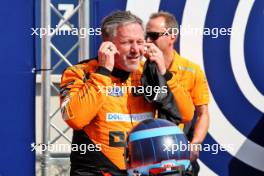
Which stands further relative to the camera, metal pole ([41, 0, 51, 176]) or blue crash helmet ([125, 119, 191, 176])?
metal pole ([41, 0, 51, 176])

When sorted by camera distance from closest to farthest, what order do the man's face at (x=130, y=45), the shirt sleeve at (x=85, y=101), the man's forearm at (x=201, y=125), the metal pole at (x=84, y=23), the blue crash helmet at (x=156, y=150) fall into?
the blue crash helmet at (x=156, y=150)
the shirt sleeve at (x=85, y=101)
the man's face at (x=130, y=45)
the man's forearm at (x=201, y=125)
the metal pole at (x=84, y=23)

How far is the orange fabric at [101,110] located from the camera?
289 centimetres

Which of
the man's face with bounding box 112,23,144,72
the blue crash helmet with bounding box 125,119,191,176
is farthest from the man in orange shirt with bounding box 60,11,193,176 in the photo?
the blue crash helmet with bounding box 125,119,191,176


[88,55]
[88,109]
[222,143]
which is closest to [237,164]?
[222,143]

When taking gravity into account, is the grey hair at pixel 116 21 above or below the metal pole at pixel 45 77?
above

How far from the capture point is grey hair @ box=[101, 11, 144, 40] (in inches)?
118

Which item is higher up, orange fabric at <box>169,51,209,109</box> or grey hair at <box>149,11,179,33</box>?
grey hair at <box>149,11,179,33</box>

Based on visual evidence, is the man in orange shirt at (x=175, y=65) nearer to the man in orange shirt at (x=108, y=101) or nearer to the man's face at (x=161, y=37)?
the man's face at (x=161, y=37)

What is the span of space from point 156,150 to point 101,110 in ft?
2.33

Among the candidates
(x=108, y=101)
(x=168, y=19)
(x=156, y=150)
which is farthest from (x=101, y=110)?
(x=168, y=19)

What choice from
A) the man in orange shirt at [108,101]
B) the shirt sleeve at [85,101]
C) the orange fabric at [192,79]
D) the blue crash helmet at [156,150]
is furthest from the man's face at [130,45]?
the orange fabric at [192,79]

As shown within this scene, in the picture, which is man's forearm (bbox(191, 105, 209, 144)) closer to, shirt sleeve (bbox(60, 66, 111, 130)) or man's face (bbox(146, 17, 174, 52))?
man's face (bbox(146, 17, 174, 52))

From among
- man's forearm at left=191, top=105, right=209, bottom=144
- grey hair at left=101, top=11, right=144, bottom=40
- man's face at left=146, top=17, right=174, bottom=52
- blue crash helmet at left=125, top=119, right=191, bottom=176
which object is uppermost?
grey hair at left=101, top=11, right=144, bottom=40

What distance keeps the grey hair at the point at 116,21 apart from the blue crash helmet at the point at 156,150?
2.34 feet
